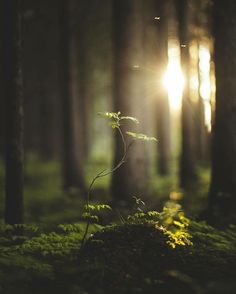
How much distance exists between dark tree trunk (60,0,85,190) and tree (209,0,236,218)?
25.6ft

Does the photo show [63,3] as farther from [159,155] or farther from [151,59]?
[159,155]

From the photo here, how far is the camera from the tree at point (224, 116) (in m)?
8.22

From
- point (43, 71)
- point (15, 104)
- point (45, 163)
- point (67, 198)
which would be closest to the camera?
point (15, 104)

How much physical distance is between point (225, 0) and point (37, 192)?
404 inches

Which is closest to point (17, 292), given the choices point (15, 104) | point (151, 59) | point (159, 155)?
point (15, 104)

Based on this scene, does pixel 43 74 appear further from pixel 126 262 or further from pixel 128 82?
pixel 126 262

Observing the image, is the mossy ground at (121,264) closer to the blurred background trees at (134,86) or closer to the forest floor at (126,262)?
the forest floor at (126,262)

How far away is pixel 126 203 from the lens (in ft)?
41.7

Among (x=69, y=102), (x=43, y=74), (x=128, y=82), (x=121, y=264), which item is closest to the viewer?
(x=121, y=264)

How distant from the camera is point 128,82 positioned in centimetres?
1247

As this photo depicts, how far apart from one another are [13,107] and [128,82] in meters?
5.66

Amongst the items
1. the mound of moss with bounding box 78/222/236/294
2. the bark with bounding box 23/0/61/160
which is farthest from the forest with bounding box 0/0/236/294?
the bark with bounding box 23/0/61/160

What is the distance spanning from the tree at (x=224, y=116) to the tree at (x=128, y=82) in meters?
4.07

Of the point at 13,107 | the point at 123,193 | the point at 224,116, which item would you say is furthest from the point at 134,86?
the point at 13,107
